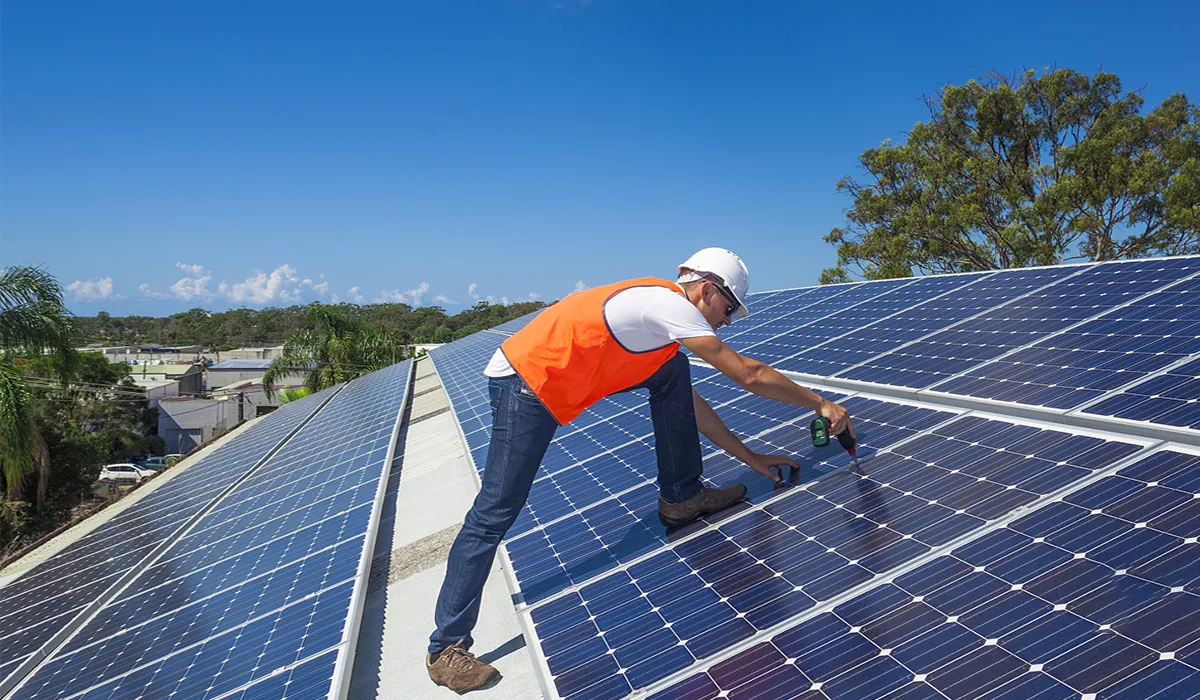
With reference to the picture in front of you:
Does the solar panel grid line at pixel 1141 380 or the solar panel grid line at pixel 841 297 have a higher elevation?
the solar panel grid line at pixel 841 297

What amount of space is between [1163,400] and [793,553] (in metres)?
2.52

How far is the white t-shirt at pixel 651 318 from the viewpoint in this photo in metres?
3.96

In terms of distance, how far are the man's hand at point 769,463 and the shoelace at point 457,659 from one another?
7.05ft

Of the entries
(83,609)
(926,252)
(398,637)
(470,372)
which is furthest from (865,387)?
(926,252)

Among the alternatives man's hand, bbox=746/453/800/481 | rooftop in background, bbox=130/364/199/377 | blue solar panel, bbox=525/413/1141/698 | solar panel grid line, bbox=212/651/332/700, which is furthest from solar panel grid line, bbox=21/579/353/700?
rooftop in background, bbox=130/364/199/377

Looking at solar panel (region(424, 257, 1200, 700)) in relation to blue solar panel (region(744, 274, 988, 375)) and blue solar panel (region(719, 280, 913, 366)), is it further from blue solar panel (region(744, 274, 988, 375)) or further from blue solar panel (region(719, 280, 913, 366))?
blue solar panel (region(719, 280, 913, 366))

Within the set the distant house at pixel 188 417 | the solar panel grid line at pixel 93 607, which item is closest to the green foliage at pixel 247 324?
the distant house at pixel 188 417

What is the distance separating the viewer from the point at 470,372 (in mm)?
18469

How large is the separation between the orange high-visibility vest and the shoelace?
4.93 feet

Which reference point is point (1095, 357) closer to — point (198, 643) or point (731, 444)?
point (731, 444)

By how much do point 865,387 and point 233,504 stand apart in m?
9.36

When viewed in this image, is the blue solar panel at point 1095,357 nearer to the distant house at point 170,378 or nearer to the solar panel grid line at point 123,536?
the solar panel grid line at point 123,536

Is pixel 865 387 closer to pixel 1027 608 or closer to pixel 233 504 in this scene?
pixel 1027 608

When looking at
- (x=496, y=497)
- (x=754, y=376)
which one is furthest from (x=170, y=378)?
(x=754, y=376)
